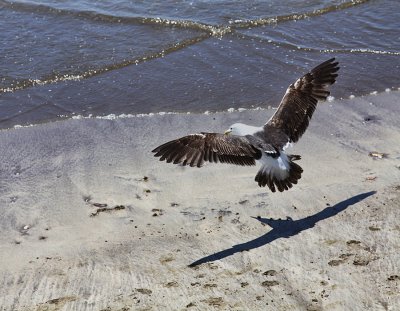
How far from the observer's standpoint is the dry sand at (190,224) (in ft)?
15.9

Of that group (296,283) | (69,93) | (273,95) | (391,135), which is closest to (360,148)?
(391,135)

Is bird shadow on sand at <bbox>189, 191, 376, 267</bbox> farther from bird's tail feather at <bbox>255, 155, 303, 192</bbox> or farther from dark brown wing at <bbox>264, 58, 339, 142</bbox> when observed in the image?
dark brown wing at <bbox>264, 58, 339, 142</bbox>

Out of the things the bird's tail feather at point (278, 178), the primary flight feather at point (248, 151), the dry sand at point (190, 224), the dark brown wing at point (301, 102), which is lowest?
the dry sand at point (190, 224)

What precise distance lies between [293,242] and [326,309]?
953mm

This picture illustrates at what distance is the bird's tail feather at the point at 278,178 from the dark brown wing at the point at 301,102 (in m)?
0.54

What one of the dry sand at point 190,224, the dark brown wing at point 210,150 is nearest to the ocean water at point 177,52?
the dry sand at point 190,224

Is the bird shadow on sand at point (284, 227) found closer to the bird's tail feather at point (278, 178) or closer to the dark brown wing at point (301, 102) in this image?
the bird's tail feather at point (278, 178)

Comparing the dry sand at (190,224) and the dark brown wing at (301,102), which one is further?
the dark brown wing at (301,102)

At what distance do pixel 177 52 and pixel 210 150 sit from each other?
189 inches

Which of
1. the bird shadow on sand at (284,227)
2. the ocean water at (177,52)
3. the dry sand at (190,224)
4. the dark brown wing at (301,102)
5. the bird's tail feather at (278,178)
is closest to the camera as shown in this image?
the dry sand at (190,224)

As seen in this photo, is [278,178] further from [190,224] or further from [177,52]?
[177,52]

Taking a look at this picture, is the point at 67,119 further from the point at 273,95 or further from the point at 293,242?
the point at 293,242

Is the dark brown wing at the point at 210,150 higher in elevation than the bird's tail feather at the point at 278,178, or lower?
higher

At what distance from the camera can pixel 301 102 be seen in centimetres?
668
